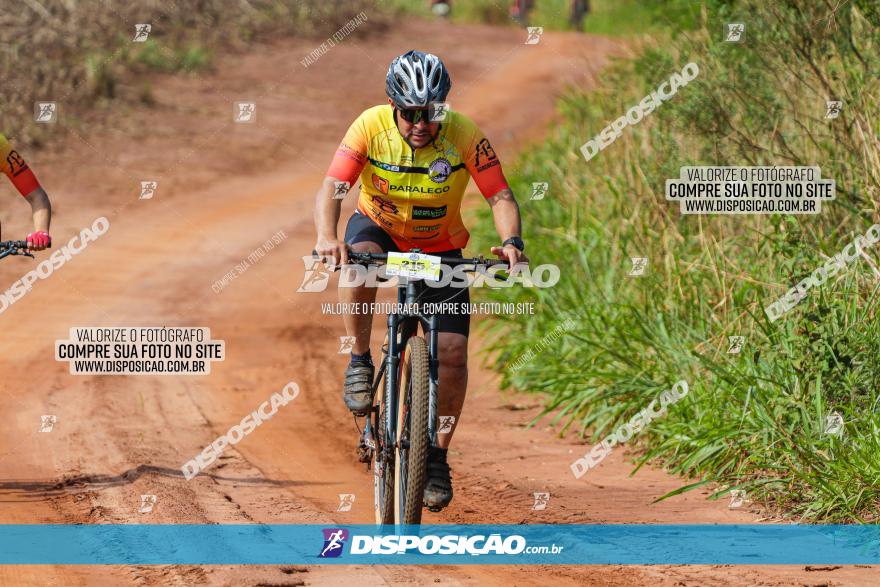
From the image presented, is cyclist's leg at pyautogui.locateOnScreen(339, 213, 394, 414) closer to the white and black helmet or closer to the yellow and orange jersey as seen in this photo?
the yellow and orange jersey

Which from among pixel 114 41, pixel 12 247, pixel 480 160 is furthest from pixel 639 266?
pixel 114 41

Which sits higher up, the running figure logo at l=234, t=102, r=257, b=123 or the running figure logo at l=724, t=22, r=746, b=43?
the running figure logo at l=234, t=102, r=257, b=123

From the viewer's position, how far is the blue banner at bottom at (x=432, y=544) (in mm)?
6871

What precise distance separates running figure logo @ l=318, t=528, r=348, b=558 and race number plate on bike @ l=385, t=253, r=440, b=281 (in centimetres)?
164

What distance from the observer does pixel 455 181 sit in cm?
730

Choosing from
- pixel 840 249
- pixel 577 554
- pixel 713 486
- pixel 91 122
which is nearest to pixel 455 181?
pixel 577 554

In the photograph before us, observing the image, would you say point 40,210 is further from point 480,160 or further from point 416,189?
point 480,160

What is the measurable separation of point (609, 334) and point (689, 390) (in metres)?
1.26

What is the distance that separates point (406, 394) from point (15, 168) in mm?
3418

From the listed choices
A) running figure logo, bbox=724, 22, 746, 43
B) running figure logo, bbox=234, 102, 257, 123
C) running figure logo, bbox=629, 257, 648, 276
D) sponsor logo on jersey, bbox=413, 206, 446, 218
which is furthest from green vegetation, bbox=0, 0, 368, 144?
sponsor logo on jersey, bbox=413, 206, 446, 218

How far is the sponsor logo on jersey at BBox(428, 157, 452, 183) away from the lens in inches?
283

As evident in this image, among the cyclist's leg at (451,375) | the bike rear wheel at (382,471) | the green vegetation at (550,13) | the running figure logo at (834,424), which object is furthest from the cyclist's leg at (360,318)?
the green vegetation at (550,13)

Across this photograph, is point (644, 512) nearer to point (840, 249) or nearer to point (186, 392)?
point (840, 249)

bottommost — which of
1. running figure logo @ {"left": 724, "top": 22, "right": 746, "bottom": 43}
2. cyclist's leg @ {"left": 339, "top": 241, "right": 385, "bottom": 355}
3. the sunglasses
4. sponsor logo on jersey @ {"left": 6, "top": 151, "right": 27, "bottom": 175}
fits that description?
cyclist's leg @ {"left": 339, "top": 241, "right": 385, "bottom": 355}
